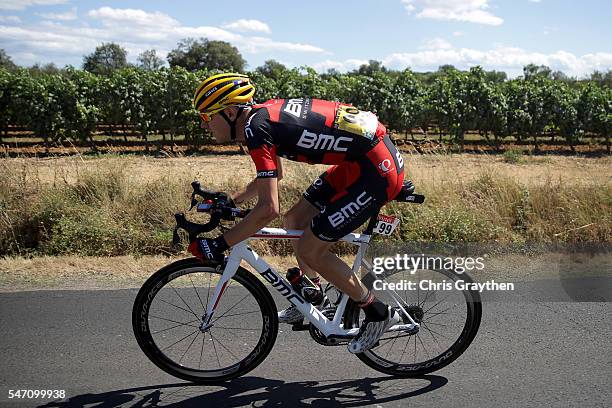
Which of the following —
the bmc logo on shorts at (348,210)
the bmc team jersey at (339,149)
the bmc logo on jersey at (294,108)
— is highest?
the bmc logo on jersey at (294,108)

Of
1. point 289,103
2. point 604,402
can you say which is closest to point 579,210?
point 604,402

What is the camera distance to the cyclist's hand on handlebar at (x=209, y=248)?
3430mm

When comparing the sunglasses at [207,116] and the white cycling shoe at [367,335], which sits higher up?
the sunglasses at [207,116]

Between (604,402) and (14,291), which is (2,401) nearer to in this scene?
(14,291)

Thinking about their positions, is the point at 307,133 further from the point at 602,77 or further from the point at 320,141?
the point at 602,77

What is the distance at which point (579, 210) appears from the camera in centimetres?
742

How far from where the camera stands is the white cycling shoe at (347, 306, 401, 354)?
3.76 m

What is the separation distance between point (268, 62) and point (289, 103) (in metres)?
68.3

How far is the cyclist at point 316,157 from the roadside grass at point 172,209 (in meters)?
3.25

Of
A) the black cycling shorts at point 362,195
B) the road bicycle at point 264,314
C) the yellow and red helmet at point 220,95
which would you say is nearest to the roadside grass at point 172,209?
the road bicycle at point 264,314

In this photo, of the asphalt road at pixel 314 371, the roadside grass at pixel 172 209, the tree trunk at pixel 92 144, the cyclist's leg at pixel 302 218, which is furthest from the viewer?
the tree trunk at pixel 92 144

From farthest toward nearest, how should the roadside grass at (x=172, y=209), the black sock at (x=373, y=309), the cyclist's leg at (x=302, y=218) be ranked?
1. the roadside grass at (x=172, y=209)
2. the cyclist's leg at (x=302, y=218)
3. the black sock at (x=373, y=309)

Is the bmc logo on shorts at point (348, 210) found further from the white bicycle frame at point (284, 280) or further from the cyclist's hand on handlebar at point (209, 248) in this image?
the cyclist's hand on handlebar at point (209, 248)

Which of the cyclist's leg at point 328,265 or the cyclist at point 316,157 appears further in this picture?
the cyclist's leg at point 328,265
